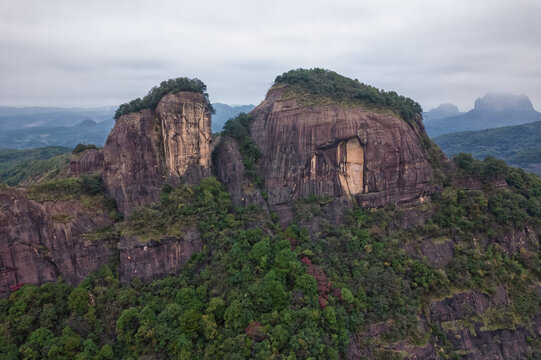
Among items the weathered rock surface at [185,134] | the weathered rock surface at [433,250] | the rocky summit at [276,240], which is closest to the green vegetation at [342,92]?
the rocky summit at [276,240]

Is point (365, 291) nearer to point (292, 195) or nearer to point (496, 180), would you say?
point (292, 195)

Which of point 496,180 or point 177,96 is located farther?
point 496,180

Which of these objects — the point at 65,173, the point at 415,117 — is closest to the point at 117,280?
the point at 65,173

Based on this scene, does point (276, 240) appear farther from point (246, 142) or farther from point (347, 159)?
point (246, 142)

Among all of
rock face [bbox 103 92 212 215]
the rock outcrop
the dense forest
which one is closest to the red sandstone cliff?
the dense forest

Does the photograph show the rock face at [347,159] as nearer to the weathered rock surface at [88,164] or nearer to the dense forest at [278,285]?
the dense forest at [278,285]

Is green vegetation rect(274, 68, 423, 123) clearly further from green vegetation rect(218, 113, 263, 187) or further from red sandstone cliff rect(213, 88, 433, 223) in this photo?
green vegetation rect(218, 113, 263, 187)

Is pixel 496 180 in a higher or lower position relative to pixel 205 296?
higher

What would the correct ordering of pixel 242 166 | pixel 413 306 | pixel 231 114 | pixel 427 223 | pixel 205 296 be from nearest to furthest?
pixel 205 296 < pixel 413 306 < pixel 427 223 < pixel 242 166 < pixel 231 114
